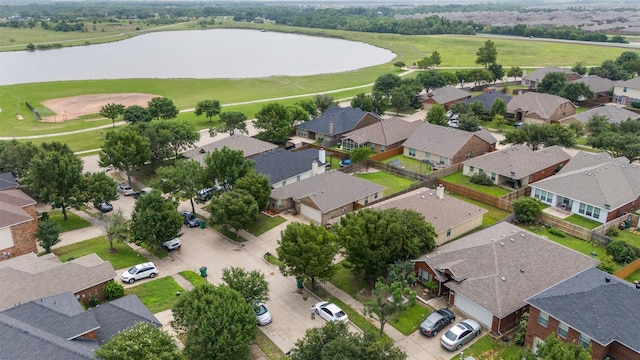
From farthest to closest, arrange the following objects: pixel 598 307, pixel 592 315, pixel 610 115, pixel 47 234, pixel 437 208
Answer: pixel 610 115 < pixel 437 208 < pixel 47 234 < pixel 598 307 < pixel 592 315

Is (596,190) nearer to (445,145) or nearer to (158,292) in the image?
(445,145)

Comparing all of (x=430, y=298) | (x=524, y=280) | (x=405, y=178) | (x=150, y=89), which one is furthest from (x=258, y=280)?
(x=150, y=89)

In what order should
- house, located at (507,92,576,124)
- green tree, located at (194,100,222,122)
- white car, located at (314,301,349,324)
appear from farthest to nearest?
green tree, located at (194,100,222,122) → house, located at (507,92,576,124) → white car, located at (314,301,349,324)

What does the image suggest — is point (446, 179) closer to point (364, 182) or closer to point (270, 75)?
point (364, 182)

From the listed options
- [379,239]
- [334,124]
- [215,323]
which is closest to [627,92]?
[334,124]

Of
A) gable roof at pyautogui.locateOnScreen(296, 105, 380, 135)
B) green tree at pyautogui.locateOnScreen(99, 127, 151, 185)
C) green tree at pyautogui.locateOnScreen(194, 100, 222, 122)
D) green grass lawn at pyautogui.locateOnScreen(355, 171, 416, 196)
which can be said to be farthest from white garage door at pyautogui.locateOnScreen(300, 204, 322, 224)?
green tree at pyautogui.locateOnScreen(194, 100, 222, 122)

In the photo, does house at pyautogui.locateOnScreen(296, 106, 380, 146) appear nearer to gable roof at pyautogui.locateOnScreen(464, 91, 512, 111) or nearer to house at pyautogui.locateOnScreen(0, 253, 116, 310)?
gable roof at pyautogui.locateOnScreen(464, 91, 512, 111)
